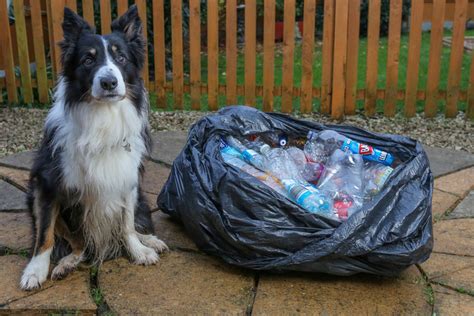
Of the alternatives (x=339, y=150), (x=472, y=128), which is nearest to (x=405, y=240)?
(x=339, y=150)

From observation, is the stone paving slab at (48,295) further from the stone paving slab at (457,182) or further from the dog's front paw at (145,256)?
the stone paving slab at (457,182)

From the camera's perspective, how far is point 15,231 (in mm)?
3232

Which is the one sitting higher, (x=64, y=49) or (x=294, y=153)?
(x=64, y=49)

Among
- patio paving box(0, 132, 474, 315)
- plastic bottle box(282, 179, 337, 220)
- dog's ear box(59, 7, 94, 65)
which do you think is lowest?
patio paving box(0, 132, 474, 315)

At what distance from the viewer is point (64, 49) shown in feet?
8.75

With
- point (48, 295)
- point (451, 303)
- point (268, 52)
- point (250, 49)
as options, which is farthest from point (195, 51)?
point (451, 303)

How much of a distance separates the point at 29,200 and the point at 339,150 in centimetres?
172

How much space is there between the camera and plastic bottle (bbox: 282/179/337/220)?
2.72m

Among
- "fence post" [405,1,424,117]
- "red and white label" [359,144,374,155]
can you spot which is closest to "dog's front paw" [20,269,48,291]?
"red and white label" [359,144,374,155]

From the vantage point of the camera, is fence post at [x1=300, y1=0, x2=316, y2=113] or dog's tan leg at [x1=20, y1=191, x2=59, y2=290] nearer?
dog's tan leg at [x1=20, y1=191, x2=59, y2=290]

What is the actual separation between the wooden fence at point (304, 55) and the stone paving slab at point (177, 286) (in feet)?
10.4

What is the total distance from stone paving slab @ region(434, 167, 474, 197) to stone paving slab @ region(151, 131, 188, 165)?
199 cm

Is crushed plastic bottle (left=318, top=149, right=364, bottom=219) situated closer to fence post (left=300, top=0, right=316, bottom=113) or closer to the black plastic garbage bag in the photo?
the black plastic garbage bag

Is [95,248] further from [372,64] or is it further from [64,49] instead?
[372,64]
